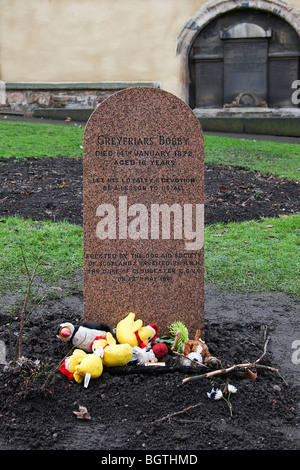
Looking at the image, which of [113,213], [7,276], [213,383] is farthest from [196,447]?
[7,276]

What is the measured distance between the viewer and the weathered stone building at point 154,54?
15000 millimetres

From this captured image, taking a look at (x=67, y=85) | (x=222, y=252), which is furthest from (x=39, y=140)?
(x=222, y=252)

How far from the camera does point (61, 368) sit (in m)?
3.31

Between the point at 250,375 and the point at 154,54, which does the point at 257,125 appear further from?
the point at 250,375

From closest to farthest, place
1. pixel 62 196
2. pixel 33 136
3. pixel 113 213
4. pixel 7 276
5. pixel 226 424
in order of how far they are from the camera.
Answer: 1. pixel 226 424
2. pixel 113 213
3. pixel 7 276
4. pixel 62 196
5. pixel 33 136

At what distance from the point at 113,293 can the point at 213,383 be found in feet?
3.22

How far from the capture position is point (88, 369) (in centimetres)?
319

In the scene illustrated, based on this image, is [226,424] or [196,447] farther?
[226,424]

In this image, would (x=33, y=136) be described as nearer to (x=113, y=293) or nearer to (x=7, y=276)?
(x=7, y=276)

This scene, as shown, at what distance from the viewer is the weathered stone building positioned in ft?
49.2

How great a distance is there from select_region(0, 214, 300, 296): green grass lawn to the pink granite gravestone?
133 cm

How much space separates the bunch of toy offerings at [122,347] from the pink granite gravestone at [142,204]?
0.70 feet
